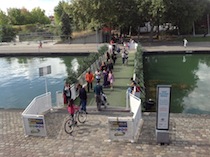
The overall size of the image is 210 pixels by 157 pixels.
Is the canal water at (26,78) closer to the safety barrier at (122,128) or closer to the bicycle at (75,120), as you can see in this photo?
the bicycle at (75,120)

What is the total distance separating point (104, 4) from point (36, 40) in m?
17.6

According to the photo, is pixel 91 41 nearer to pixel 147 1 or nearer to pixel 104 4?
pixel 104 4

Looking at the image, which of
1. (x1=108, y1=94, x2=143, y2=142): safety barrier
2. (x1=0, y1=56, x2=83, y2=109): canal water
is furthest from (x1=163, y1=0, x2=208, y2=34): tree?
(x1=108, y1=94, x2=143, y2=142): safety barrier

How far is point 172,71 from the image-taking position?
2517cm

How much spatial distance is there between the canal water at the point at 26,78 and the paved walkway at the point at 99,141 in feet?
13.5

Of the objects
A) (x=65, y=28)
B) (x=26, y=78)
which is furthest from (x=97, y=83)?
(x=65, y=28)

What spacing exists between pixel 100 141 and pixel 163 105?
A: 2585mm

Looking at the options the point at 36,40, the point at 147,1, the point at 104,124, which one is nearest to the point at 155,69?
the point at 147,1

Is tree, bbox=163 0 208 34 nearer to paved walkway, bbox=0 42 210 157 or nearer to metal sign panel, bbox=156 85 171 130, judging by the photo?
paved walkway, bbox=0 42 210 157

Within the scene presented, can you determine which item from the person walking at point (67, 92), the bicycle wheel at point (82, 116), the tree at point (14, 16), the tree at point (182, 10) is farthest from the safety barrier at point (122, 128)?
the tree at point (14, 16)

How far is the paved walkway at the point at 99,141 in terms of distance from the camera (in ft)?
29.7

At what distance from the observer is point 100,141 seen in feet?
32.2

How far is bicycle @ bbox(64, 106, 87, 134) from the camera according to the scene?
34.9ft

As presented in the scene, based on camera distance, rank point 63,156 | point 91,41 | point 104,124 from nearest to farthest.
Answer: point 63,156 < point 104,124 < point 91,41
